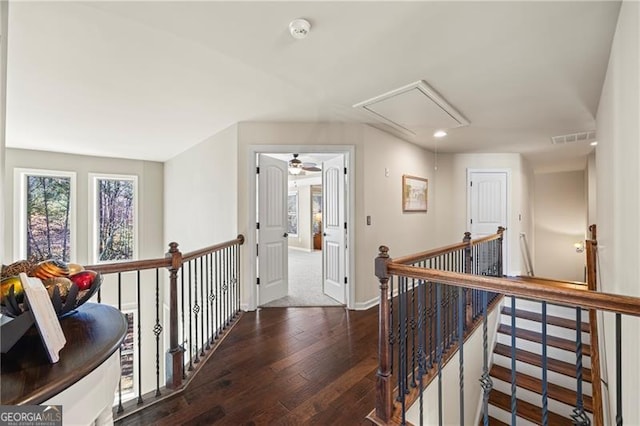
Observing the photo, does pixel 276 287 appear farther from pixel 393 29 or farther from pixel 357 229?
pixel 393 29

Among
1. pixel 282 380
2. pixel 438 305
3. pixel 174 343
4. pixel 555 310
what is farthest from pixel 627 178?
pixel 555 310

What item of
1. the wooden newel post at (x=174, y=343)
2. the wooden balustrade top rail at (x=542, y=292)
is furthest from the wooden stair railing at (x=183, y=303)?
the wooden balustrade top rail at (x=542, y=292)

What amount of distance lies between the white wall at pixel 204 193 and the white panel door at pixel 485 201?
4405mm

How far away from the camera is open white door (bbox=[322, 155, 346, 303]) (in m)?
3.60

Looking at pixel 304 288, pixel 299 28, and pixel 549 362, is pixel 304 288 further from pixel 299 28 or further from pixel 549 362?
pixel 299 28

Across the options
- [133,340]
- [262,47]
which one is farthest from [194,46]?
[133,340]

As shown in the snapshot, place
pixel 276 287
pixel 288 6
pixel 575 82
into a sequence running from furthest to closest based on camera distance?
pixel 276 287, pixel 575 82, pixel 288 6

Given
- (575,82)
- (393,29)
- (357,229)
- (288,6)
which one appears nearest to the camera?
(288,6)

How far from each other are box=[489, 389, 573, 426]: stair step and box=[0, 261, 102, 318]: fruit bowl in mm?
4036

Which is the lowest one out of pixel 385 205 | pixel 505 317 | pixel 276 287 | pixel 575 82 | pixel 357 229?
pixel 505 317

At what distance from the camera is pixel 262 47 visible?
1864 millimetres

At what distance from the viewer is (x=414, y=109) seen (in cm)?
291

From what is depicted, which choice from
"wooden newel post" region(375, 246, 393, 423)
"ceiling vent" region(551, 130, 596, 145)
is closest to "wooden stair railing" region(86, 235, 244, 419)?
"wooden newel post" region(375, 246, 393, 423)

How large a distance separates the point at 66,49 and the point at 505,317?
569 cm
